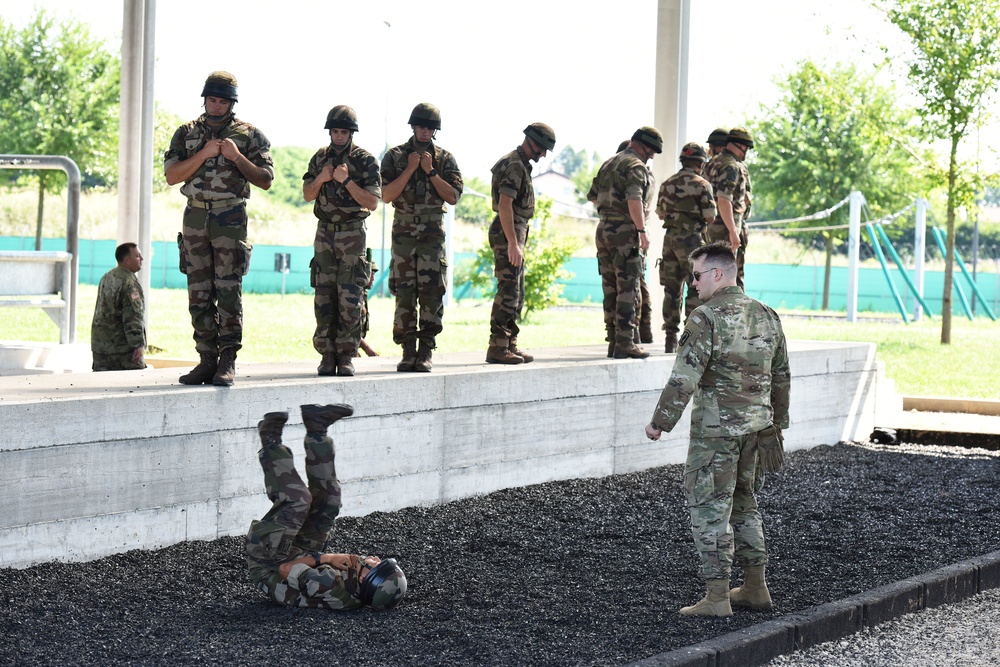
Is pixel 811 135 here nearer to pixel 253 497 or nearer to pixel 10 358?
pixel 10 358

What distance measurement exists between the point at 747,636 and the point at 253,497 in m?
3.32

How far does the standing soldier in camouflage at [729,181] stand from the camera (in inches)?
472

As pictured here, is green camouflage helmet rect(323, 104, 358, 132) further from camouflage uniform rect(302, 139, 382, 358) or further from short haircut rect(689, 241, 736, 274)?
short haircut rect(689, 241, 736, 274)

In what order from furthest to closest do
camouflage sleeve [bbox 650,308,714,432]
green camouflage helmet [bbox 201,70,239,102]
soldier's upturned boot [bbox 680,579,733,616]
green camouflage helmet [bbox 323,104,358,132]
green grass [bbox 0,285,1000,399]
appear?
green grass [bbox 0,285,1000,399] → green camouflage helmet [bbox 323,104,358,132] → green camouflage helmet [bbox 201,70,239,102] → soldier's upturned boot [bbox 680,579,733,616] → camouflage sleeve [bbox 650,308,714,432]

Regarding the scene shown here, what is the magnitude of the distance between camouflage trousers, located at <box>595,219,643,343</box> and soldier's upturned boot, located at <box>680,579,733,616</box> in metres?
5.05

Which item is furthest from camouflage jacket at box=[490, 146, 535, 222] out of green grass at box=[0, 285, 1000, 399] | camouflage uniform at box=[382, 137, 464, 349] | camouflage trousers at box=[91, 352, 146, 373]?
green grass at box=[0, 285, 1000, 399]

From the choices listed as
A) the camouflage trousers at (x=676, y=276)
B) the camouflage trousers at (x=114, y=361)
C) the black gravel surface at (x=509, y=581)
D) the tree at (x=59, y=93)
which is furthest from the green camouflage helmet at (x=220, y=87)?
the tree at (x=59, y=93)

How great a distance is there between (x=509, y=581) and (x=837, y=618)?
173 cm

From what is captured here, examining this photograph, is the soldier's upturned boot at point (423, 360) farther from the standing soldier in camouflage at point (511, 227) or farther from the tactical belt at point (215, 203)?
the tactical belt at point (215, 203)

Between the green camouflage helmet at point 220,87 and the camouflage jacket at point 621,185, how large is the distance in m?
3.92

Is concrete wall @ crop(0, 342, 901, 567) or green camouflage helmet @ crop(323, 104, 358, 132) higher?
green camouflage helmet @ crop(323, 104, 358, 132)

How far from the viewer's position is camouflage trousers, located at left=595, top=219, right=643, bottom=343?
35.8ft

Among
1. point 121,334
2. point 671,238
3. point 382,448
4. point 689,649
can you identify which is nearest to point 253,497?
point 382,448

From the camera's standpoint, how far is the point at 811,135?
48906mm
